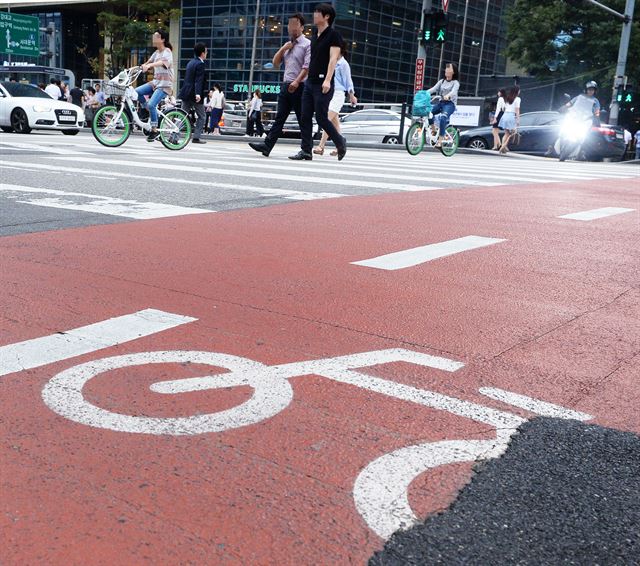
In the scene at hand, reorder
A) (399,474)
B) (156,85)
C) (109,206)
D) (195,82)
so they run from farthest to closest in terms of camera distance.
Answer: (195,82) < (156,85) < (109,206) < (399,474)

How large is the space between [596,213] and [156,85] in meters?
8.29

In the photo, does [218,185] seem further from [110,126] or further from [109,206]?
[110,126]

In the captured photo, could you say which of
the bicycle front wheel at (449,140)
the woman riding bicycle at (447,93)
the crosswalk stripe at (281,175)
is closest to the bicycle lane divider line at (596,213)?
the crosswalk stripe at (281,175)

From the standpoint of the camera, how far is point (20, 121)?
20.8 meters

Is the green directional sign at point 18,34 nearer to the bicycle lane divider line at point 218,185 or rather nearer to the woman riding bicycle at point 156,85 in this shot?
the woman riding bicycle at point 156,85

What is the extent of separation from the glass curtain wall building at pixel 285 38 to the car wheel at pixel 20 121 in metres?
33.4

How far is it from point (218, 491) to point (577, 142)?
2027cm

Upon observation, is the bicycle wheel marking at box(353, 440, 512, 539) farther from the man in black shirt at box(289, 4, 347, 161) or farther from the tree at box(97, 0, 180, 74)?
the tree at box(97, 0, 180, 74)

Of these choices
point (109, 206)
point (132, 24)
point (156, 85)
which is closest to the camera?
point (109, 206)

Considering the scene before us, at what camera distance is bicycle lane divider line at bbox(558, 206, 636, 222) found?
21.5 feet

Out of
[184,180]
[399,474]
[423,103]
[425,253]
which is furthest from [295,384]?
[423,103]

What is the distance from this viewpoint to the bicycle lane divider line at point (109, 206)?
5654 millimetres

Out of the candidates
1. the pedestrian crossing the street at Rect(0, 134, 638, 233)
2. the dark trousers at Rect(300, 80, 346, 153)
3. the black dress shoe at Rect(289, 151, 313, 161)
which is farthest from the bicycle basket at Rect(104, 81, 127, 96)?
the dark trousers at Rect(300, 80, 346, 153)

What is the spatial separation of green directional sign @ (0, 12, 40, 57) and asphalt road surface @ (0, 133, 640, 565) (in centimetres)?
5489
